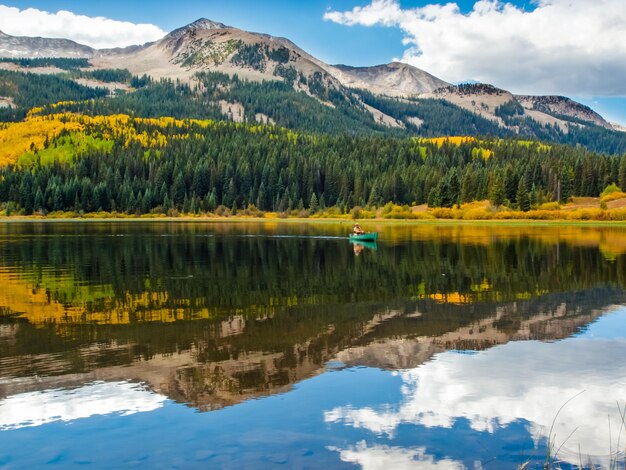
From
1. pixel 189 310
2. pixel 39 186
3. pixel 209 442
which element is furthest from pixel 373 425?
pixel 39 186

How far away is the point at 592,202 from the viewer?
176 metres

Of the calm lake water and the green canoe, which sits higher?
the green canoe

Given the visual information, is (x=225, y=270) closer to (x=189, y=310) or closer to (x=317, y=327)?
(x=189, y=310)

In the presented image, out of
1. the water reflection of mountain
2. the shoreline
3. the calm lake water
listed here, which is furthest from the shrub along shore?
the water reflection of mountain

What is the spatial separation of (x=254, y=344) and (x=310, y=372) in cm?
375

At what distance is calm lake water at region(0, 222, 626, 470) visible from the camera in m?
12.7

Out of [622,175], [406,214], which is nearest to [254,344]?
[406,214]

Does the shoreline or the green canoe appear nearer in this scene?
the green canoe

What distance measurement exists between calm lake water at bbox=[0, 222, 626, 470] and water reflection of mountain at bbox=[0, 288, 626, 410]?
0.09 m

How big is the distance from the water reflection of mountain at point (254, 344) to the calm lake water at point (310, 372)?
0.29 feet

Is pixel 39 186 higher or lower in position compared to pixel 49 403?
higher

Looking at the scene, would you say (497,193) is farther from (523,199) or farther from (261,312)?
(261,312)

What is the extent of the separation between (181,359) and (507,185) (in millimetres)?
154350

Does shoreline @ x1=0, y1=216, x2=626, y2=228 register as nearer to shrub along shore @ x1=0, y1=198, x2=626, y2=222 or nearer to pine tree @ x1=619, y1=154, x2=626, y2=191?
shrub along shore @ x1=0, y1=198, x2=626, y2=222
